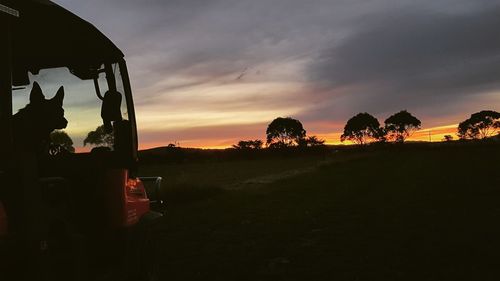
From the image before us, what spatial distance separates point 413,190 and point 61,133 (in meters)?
16.0

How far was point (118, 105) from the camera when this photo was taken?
4.73 meters

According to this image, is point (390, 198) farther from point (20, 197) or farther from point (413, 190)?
point (20, 197)

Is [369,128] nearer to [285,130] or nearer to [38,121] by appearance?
[285,130]

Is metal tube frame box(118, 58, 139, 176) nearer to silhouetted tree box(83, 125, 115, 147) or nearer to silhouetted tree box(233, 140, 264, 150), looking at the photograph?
silhouetted tree box(83, 125, 115, 147)

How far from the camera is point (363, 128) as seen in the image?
142 metres

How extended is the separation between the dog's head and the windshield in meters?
0.07

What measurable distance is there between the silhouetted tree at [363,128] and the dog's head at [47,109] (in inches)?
5525

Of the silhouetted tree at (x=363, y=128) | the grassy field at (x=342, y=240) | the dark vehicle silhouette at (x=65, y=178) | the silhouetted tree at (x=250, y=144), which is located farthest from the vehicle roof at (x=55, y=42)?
the silhouetted tree at (x=363, y=128)

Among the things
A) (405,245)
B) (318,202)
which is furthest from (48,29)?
(318,202)

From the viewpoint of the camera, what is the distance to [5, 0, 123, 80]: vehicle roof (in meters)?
3.81

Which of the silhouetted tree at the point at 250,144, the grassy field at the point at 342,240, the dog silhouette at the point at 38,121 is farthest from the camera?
the silhouetted tree at the point at 250,144

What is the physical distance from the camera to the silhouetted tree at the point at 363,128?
14162 centimetres

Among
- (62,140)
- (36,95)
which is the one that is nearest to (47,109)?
(36,95)

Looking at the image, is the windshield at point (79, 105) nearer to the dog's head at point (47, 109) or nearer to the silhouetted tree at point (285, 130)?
the dog's head at point (47, 109)
